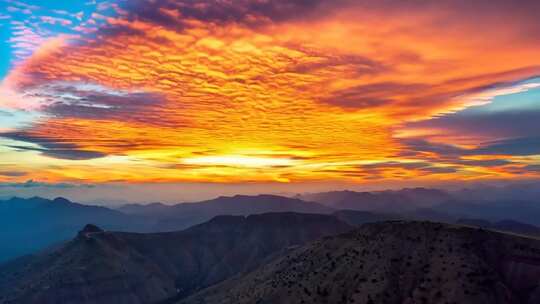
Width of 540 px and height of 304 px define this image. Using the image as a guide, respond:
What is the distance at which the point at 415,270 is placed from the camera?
121250 mm

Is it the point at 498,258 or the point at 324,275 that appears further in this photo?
the point at 324,275

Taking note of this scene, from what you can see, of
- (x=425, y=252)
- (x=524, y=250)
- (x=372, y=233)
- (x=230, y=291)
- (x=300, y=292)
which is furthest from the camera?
(x=230, y=291)

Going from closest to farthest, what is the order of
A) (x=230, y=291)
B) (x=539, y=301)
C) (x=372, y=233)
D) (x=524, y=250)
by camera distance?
1. (x=539, y=301)
2. (x=524, y=250)
3. (x=372, y=233)
4. (x=230, y=291)

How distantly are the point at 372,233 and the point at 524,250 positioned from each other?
5255cm

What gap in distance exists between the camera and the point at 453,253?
399 ft

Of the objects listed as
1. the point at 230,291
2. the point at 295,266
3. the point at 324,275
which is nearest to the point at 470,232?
the point at 324,275

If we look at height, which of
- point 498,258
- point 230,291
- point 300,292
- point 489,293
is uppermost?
point 498,258

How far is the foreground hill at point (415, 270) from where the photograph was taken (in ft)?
354

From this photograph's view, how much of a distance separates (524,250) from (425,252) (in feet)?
87.4

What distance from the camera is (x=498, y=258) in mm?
118312

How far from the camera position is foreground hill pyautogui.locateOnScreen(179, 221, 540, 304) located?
354ft

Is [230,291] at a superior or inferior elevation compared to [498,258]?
inferior

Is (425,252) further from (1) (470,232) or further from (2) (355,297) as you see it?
(2) (355,297)

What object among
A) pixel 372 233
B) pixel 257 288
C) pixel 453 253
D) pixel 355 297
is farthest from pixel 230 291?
pixel 453 253
